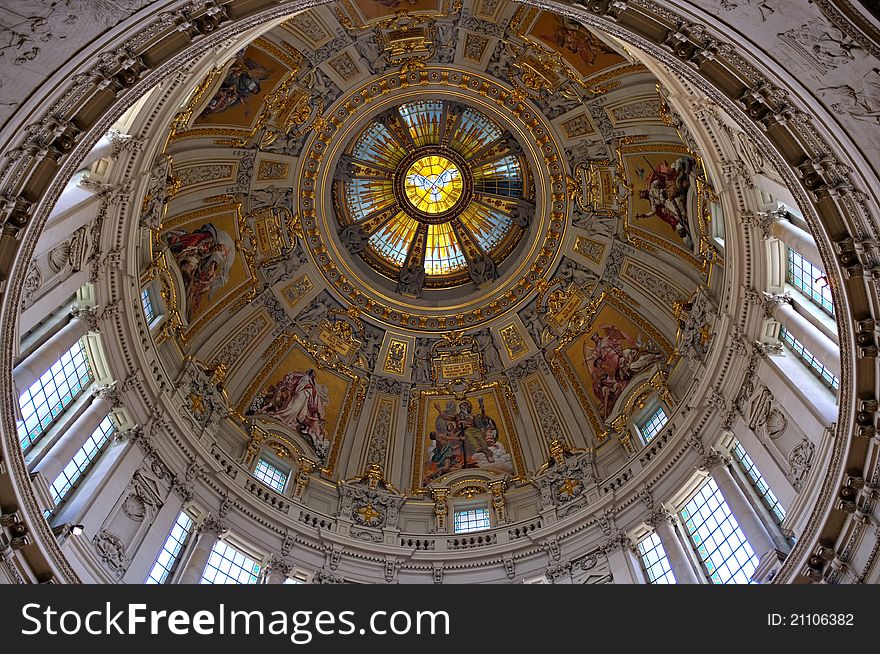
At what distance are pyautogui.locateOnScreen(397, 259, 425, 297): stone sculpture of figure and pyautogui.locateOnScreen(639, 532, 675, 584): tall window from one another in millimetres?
16876

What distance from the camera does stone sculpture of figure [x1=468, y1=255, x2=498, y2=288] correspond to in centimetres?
3678

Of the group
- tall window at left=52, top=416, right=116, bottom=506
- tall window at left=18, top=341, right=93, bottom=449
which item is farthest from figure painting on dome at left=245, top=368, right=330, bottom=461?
tall window at left=18, top=341, right=93, bottom=449

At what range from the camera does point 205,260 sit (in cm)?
2958

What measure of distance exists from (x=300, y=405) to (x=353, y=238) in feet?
28.6

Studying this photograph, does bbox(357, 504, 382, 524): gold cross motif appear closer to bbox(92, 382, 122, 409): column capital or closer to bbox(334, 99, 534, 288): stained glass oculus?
bbox(92, 382, 122, 409): column capital

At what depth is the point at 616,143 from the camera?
30797 millimetres

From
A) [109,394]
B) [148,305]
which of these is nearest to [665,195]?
[148,305]

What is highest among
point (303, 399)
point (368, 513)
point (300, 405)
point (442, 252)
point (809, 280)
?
point (442, 252)

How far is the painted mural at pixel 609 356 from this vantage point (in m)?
30.7

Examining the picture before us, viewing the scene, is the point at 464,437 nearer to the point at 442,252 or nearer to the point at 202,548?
the point at 442,252

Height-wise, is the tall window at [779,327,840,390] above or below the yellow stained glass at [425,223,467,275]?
below

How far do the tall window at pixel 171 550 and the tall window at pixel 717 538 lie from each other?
1526 cm

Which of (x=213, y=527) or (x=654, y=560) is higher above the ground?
(x=213, y=527)

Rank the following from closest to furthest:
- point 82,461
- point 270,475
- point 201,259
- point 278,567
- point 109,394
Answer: point 82,461 → point 109,394 → point 278,567 → point 270,475 → point 201,259
